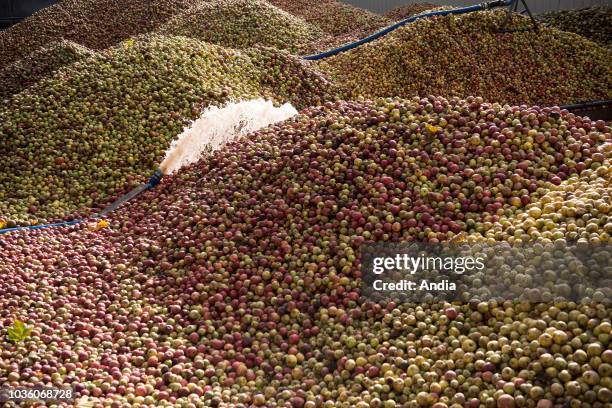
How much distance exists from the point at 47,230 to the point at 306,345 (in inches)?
83.6

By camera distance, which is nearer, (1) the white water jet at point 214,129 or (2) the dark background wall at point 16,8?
(1) the white water jet at point 214,129

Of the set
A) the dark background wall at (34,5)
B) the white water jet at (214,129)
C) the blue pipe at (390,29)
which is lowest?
the white water jet at (214,129)

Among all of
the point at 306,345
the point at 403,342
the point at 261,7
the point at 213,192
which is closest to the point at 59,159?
the point at 213,192

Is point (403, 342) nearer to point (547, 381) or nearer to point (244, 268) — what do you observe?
point (547, 381)

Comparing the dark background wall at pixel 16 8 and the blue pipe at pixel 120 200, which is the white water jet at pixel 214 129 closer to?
the blue pipe at pixel 120 200

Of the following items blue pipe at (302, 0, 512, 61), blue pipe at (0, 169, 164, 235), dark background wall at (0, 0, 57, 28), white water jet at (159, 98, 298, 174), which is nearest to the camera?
blue pipe at (0, 169, 164, 235)

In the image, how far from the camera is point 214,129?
455 cm

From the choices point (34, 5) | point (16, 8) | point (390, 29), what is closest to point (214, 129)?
point (390, 29)

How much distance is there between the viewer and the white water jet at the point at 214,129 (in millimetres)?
4379

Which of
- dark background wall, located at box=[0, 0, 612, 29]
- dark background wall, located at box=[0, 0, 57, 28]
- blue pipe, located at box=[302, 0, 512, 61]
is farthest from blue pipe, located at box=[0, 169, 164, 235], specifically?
dark background wall, located at box=[0, 0, 57, 28]

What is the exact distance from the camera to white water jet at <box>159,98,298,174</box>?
438 cm

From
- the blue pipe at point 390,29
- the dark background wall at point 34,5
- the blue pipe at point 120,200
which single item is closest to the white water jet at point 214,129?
the blue pipe at point 120,200

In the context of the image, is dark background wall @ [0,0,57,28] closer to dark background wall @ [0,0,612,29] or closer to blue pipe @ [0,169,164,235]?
dark background wall @ [0,0,612,29]

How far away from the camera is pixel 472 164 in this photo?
2863 mm
